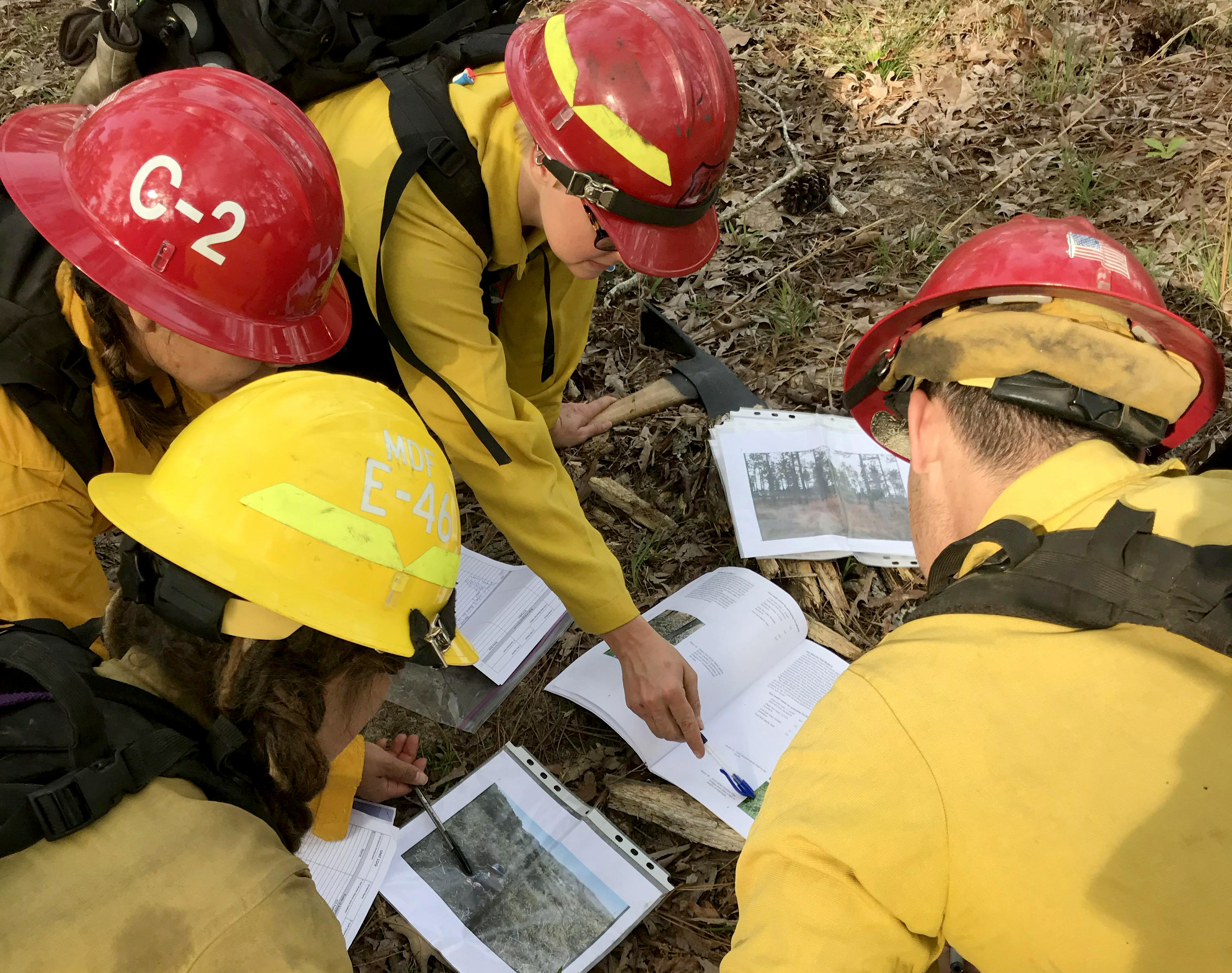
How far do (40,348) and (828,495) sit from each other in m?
2.70

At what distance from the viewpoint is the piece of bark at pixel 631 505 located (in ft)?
12.3

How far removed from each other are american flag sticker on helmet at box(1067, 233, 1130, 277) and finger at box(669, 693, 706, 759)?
5.14 ft

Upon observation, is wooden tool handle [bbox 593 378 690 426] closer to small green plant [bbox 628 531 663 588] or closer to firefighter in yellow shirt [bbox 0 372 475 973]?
small green plant [bbox 628 531 663 588]

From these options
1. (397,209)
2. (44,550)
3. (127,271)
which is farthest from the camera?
(397,209)

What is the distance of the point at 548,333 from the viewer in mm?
3547

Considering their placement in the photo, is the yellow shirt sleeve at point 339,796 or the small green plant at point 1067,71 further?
the small green plant at point 1067,71

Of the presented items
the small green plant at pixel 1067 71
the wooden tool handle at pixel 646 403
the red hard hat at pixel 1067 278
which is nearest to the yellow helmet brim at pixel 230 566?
the red hard hat at pixel 1067 278

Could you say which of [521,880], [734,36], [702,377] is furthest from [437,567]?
[734,36]

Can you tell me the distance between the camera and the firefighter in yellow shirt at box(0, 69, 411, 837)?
2115mm

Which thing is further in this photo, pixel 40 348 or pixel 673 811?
pixel 673 811

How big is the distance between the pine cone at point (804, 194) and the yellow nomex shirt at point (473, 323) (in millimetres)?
2693

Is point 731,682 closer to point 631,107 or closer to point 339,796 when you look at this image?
point 339,796

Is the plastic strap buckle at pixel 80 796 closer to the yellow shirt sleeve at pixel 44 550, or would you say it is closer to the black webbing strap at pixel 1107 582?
the yellow shirt sleeve at pixel 44 550

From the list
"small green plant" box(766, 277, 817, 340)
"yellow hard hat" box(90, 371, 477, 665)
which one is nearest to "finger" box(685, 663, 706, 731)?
"yellow hard hat" box(90, 371, 477, 665)
